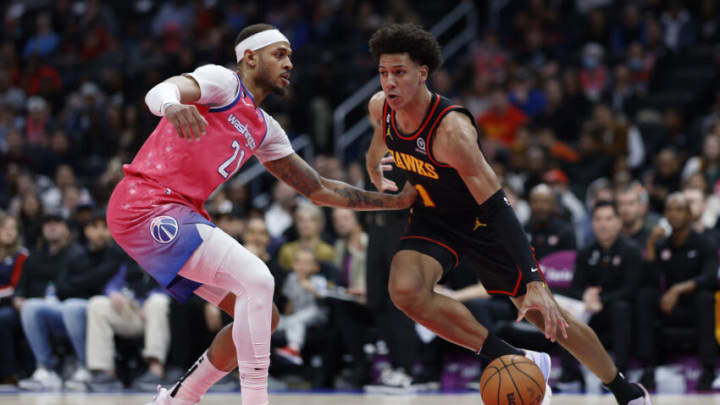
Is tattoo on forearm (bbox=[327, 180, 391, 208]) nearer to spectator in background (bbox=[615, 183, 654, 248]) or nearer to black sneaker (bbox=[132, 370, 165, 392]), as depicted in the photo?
black sneaker (bbox=[132, 370, 165, 392])

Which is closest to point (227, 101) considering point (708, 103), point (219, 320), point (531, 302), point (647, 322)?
point (531, 302)

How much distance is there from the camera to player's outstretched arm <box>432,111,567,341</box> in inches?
184

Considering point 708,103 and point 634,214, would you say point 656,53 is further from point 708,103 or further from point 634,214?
point 634,214

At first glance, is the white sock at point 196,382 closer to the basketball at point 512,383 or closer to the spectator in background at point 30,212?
the basketball at point 512,383

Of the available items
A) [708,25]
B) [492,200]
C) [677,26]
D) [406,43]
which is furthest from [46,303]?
[708,25]

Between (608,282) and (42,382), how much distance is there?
5.09 meters

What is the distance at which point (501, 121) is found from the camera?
12.5 meters

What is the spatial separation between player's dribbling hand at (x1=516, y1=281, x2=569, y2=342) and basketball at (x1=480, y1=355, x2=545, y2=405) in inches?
16.9

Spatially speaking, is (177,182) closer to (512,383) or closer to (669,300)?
(512,383)

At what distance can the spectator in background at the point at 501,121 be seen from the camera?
40.8 ft

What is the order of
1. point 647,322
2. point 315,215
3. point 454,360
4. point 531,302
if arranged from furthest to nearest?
point 315,215, point 454,360, point 647,322, point 531,302

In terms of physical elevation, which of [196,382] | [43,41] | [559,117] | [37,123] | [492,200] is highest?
[43,41]

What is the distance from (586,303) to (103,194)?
523cm

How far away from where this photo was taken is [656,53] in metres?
12.5
